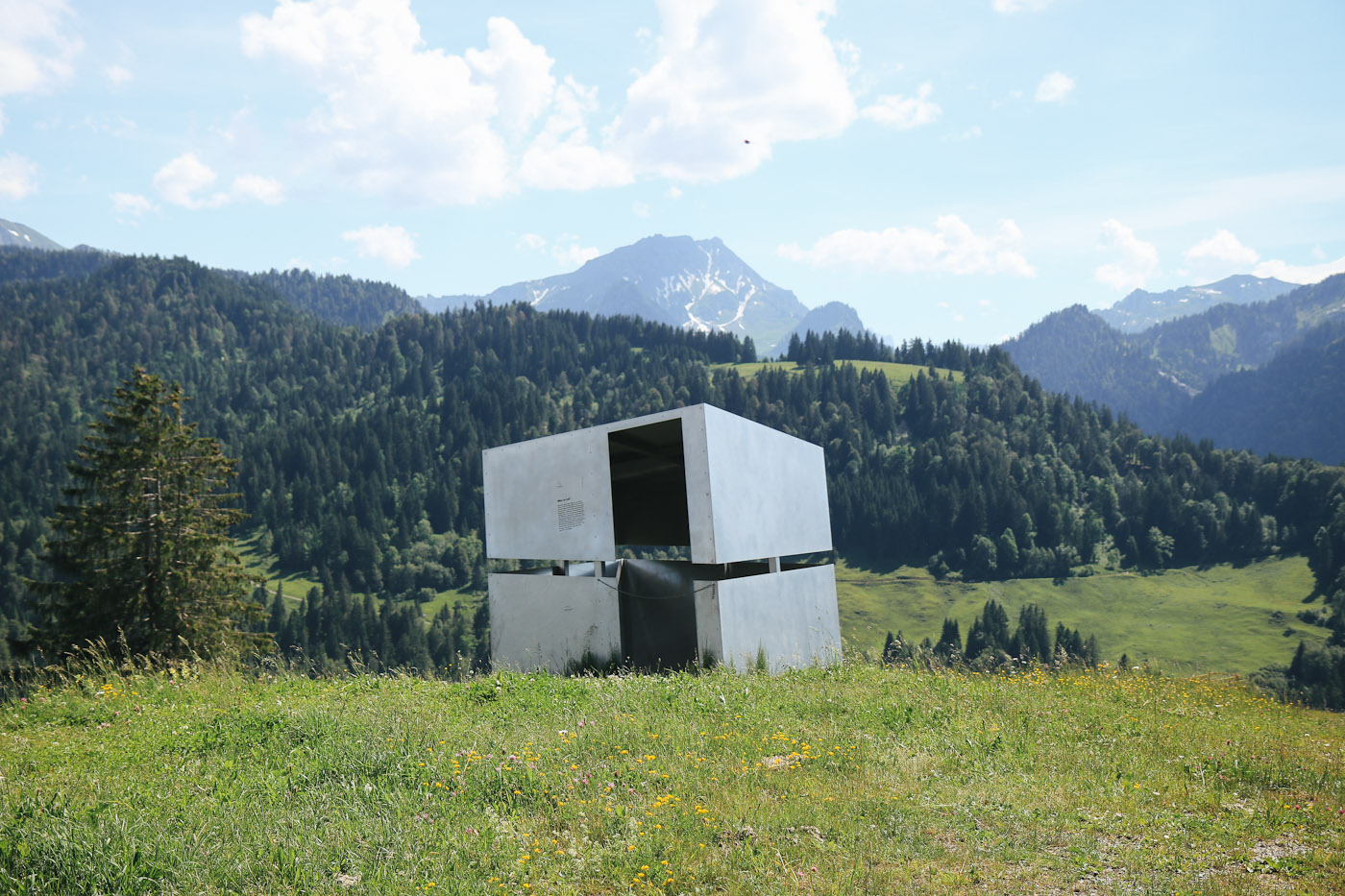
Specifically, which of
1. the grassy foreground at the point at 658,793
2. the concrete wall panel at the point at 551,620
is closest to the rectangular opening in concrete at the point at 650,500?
the concrete wall panel at the point at 551,620

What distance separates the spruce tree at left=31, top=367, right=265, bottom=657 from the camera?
2970 centimetres

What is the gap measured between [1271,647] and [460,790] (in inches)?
4946

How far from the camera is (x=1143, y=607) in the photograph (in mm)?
120062

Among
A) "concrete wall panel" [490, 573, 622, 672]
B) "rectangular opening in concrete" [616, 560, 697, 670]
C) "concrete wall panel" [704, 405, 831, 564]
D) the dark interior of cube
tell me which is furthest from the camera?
"rectangular opening in concrete" [616, 560, 697, 670]

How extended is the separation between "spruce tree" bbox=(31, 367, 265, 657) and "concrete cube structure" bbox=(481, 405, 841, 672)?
59.4ft

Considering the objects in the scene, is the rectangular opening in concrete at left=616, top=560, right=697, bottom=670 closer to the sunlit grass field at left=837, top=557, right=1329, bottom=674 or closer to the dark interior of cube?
the dark interior of cube

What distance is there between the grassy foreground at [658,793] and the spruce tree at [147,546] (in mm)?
23656

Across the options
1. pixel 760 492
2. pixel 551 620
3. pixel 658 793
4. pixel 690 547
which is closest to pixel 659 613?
pixel 551 620

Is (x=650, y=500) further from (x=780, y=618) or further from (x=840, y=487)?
(x=840, y=487)

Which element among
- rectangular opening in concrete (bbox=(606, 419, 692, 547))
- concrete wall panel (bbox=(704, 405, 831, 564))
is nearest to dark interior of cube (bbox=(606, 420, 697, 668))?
rectangular opening in concrete (bbox=(606, 419, 692, 547))

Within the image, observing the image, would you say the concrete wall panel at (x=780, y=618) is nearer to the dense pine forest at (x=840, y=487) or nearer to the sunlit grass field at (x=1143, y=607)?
the sunlit grass field at (x=1143, y=607)

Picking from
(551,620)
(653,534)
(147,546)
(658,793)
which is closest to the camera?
(658,793)

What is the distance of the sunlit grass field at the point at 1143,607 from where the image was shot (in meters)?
104

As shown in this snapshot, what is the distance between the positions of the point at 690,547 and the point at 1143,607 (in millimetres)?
129008
